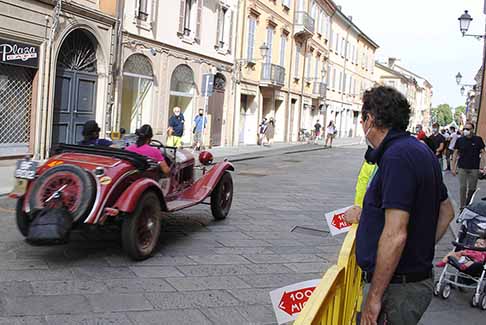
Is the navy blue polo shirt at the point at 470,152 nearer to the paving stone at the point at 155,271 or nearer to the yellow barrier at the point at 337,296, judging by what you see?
the paving stone at the point at 155,271

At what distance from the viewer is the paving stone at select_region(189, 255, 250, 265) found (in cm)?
616

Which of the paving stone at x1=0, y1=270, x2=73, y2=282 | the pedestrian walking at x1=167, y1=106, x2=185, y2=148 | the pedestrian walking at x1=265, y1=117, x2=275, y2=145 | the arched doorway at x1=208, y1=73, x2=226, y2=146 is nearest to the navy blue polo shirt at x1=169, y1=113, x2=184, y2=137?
the pedestrian walking at x1=167, y1=106, x2=185, y2=148

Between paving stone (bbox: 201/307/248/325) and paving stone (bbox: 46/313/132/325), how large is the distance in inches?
25.9

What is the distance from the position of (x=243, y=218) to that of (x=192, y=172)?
1139mm

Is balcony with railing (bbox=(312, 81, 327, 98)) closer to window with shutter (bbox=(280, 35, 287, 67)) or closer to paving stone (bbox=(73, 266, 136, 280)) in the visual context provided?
window with shutter (bbox=(280, 35, 287, 67))

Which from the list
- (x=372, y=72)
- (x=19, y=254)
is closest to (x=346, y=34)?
(x=372, y=72)

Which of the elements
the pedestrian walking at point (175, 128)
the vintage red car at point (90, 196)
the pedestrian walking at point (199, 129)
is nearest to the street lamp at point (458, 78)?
the pedestrian walking at point (199, 129)

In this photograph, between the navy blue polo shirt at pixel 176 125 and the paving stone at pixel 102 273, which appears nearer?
the paving stone at pixel 102 273

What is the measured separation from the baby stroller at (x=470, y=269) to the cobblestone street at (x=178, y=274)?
0.14 m

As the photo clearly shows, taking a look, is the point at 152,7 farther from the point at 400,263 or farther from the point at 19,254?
the point at 400,263

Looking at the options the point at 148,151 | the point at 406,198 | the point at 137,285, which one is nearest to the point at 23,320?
the point at 137,285

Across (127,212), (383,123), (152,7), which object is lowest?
(127,212)

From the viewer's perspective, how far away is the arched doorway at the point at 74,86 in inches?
613

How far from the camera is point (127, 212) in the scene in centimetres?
557
